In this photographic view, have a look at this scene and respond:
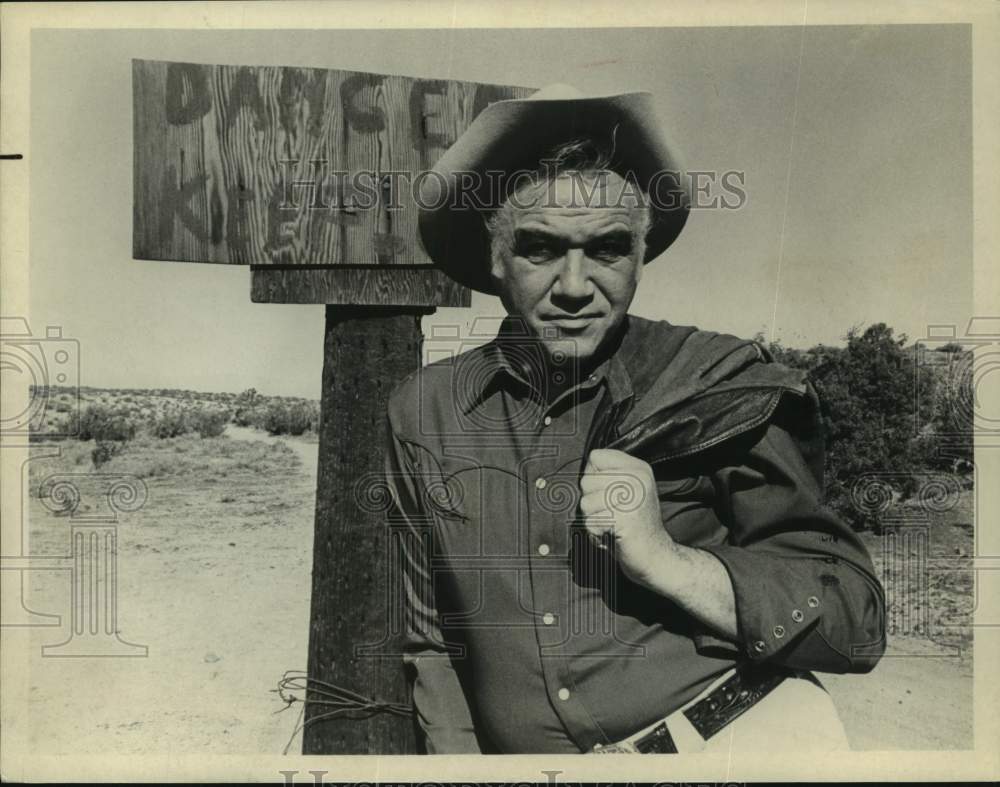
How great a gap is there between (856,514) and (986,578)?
1.71ft

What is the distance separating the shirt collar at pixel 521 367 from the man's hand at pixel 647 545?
204mm

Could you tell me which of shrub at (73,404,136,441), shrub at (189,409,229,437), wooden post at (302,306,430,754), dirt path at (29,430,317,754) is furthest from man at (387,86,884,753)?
shrub at (73,404,136,441)

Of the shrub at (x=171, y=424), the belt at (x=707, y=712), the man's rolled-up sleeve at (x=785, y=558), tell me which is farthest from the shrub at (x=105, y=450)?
the man's rolled-up sleeve at (x=785, y=558)

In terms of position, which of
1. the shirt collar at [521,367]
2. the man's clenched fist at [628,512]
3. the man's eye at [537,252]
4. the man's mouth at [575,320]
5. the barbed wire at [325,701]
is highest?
the man's eye at [537,252]

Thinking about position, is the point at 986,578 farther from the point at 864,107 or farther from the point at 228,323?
the point at 228,323

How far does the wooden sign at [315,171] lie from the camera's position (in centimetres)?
325

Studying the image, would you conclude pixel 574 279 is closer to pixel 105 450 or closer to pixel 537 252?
pixel 537 252

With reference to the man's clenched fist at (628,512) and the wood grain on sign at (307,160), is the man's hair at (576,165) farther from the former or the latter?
the man's clenched fist at (628,512)

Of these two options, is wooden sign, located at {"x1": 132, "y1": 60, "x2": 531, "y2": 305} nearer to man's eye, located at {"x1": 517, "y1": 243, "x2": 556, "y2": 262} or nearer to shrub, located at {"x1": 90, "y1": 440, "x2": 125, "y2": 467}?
man's eye, located at {"x1": 517, "y1": 243, "x2": 556, "y2": 262}

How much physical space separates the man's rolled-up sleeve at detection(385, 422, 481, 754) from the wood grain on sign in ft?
2.06

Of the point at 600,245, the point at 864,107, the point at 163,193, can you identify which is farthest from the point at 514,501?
the point at 864,107

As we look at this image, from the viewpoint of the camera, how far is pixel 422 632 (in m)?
3.21

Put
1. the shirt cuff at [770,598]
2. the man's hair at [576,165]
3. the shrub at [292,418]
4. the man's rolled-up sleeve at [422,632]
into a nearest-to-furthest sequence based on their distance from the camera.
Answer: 1. the shirt cuff at [770,598]
2. the man's hair at [576,165]
3. the man's rolled-up sleeve at [422,632]
4. the shrub at [292,418]

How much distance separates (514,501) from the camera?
10.3 feet
